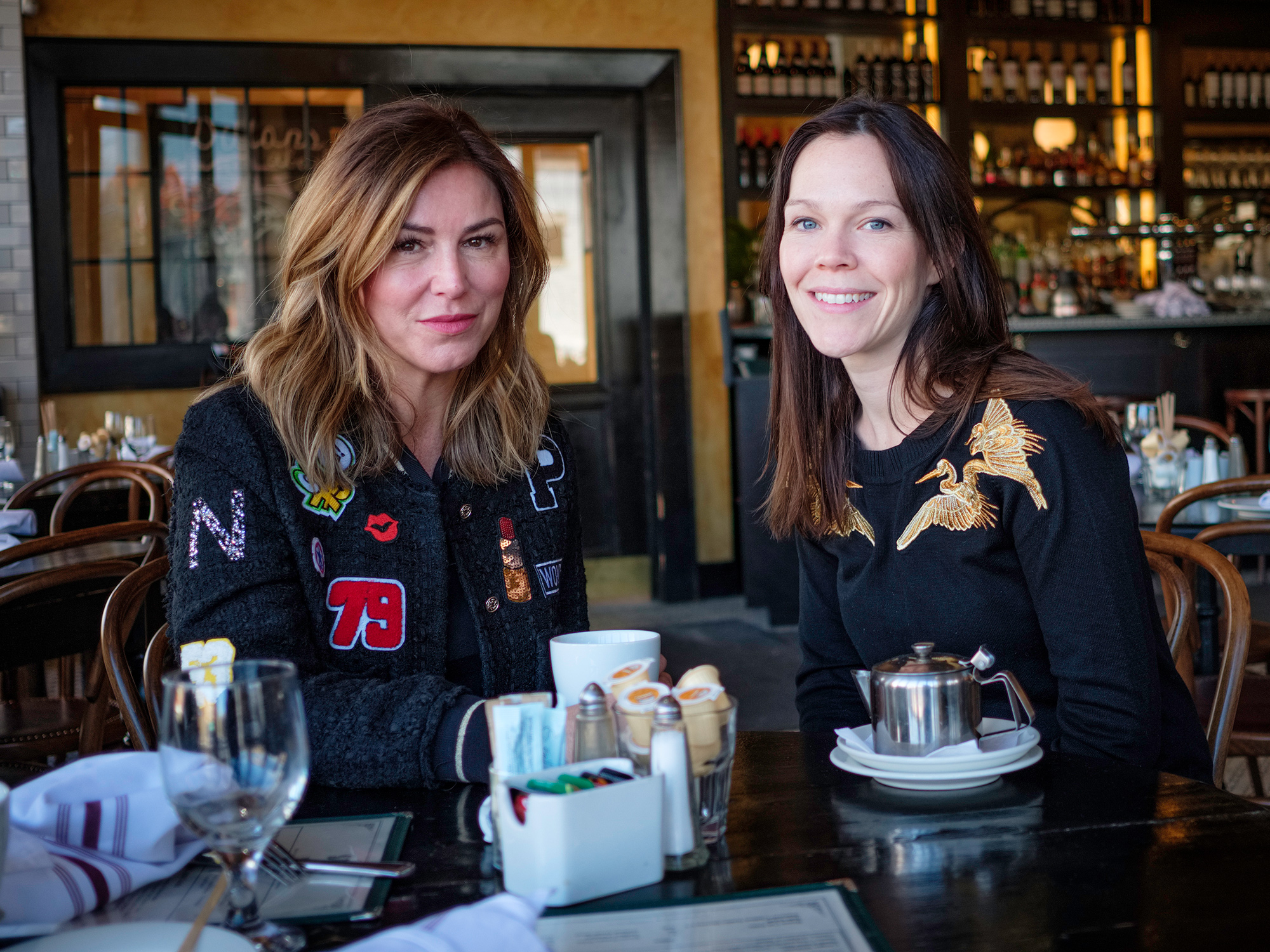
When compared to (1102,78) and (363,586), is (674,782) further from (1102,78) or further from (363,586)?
(1102,78)

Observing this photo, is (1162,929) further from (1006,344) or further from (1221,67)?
(1221,67)

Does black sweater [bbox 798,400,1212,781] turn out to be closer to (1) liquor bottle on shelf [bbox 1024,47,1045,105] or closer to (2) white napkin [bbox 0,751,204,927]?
(2) white napkin [bbox 0,751,204,927]

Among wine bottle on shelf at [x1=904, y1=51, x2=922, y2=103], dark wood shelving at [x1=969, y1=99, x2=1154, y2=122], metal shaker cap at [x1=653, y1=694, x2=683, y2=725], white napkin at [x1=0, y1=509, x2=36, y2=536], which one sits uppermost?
wine bottle on shelf at [x1=904, y1=51, x2=922, y2=103]

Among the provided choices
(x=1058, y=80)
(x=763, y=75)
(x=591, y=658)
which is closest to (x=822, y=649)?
(x=591, y=658)

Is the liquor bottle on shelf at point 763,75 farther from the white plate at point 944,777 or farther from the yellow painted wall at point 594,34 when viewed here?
the white plate at point 944,777

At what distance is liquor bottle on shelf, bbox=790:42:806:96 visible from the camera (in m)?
6.23

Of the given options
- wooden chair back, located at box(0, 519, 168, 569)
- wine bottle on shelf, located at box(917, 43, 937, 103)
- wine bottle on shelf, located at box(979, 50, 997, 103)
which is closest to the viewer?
wooden chair back, located at box(0, 519, 168, 569)

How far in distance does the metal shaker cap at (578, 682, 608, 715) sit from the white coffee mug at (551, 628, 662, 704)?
0.08 metres

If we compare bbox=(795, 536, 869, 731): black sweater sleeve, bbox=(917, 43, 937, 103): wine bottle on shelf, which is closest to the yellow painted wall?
bbox=(917, 43, 937, 103): wine bottle on shelf

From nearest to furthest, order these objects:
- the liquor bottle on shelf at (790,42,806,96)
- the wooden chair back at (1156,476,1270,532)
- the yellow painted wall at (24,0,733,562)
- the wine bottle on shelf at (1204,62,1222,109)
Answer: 1. the wooden chair back at (1156,476,1270,532)
2. the yellow painted wall at (24,0,733,562)
3. the liquor bottle on shelf at (790,42,806,96)
4. the wine bottle on shelf at (1204,62,1222,109)

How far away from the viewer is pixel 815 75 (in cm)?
642

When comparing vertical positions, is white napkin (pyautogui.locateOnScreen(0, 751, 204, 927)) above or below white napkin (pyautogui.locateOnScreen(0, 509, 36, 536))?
below

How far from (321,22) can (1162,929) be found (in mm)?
5522

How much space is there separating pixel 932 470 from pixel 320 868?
86 cm
